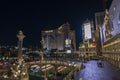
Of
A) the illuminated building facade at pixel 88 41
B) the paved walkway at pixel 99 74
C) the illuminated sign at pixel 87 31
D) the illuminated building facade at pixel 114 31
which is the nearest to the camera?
the paved walkway at pixel 99 74

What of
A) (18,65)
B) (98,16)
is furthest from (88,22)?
(18,65)

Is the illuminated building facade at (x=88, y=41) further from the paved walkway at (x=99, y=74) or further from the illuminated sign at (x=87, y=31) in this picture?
the paved walkway at (x=99, y=74)

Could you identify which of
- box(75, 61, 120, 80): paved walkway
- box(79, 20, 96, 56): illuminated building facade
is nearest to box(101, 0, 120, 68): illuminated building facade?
box(75, 61, 120, 80): paved walkway

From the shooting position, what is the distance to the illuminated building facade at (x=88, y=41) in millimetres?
149750

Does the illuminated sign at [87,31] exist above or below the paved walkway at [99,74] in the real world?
above

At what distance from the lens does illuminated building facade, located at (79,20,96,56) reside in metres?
150

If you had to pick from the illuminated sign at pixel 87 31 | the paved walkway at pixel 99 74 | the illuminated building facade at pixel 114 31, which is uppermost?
the illuminated sign at pixel 87 31

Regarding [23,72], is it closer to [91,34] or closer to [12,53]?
[12,53]

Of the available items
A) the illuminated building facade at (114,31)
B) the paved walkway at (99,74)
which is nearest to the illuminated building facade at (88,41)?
the illuminated building facade at (114,31)

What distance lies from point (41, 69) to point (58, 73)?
12921 mm

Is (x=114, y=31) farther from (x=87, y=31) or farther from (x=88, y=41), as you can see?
(x=87, y=31)

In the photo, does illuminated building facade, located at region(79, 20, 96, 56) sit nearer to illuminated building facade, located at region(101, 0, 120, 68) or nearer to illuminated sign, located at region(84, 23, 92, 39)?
illuminated sign, located at region(84, 23, 92, 39)

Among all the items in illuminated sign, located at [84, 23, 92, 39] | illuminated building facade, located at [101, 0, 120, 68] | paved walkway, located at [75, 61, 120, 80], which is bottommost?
paved walkway, located at [75, 61, 120, 80]

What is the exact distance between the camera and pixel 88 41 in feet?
549
